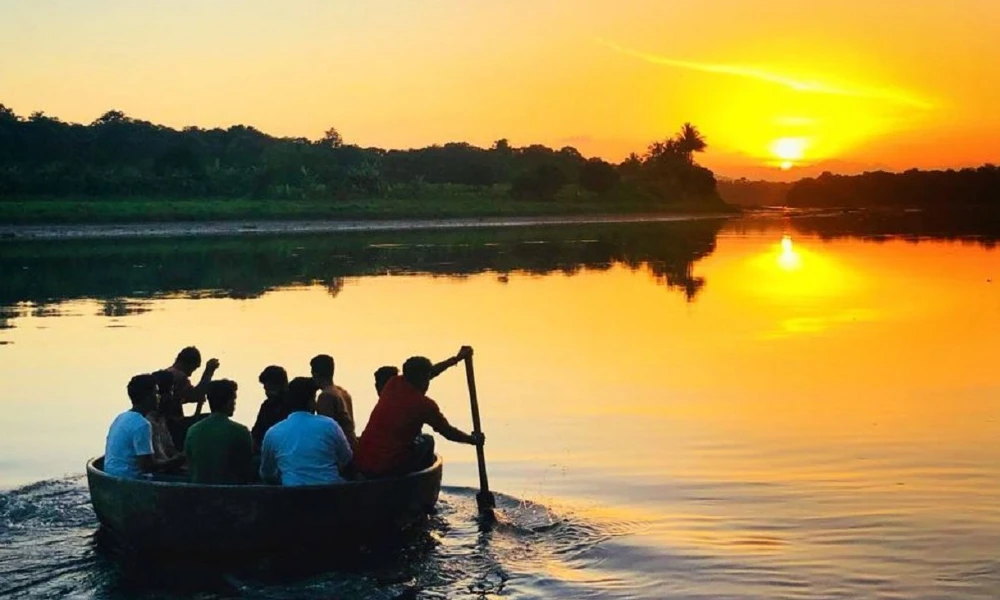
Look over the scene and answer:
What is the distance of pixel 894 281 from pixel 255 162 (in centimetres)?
8327

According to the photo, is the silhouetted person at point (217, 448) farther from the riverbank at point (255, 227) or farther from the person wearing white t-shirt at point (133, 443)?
the riverbank at point (255, 227)

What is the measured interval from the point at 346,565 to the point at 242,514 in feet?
3.14

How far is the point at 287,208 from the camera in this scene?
3241 inches

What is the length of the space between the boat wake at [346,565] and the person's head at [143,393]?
122 centimetres

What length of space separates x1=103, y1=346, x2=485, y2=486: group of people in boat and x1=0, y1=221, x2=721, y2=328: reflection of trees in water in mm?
18301

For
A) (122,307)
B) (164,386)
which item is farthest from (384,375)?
(122,307)

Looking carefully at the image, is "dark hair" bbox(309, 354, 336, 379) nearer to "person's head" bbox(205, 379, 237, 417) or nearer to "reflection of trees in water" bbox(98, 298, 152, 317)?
"person's head" bbox(205, 379, 237, 417)

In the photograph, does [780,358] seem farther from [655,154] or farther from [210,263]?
[655,154]

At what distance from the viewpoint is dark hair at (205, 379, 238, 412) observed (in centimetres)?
984

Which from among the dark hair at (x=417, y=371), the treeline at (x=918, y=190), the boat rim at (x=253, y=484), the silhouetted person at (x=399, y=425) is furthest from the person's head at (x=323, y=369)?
the treeline at (x=918, y=190)

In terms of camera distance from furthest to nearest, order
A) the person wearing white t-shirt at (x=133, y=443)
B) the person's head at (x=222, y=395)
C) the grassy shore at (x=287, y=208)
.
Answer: the grassy shore at (x=287, y=208), the person wearing white t-shirt at (x=133, y=443), the person's head at (x=222, y=395)

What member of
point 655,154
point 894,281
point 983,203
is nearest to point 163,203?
point 894,281

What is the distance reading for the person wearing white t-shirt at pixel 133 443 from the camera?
10.4 m

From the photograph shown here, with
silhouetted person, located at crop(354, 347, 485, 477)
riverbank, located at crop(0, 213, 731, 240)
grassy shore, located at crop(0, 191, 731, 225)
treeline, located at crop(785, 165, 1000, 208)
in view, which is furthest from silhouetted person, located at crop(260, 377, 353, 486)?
treeline, located at crop(785, 165, 1000, 208)
